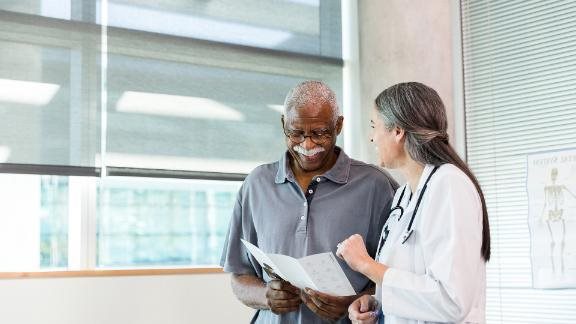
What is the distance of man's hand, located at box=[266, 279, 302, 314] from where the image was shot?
6.77 feet

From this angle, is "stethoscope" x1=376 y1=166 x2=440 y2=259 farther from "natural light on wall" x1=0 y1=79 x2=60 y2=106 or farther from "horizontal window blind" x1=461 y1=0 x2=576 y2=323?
"natural light on wall" x1=0 y1=79 x2=60 y2=106

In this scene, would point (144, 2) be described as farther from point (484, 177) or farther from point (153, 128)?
point (484, 177)

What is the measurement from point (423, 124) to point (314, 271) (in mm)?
465

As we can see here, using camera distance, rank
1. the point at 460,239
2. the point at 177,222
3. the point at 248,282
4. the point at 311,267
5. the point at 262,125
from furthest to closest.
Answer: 1. the point at 262,125
2. the point at 177,222
3. the point at 248,282
4. the point at 311,267
5. the point at 460,239

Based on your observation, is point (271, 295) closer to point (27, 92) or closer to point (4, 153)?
point (4, 153)

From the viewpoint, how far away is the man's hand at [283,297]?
206 cm

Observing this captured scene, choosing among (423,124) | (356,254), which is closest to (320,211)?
(356,254)

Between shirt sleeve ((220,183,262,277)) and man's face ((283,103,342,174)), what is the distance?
261 millimetres

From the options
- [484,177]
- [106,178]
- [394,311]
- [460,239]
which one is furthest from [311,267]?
[484,177]

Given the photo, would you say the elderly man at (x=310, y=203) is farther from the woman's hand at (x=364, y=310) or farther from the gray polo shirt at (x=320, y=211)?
the woman's hand at (x=364, y=310)

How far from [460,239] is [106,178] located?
7.23 feet

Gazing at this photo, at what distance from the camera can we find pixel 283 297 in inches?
81.1

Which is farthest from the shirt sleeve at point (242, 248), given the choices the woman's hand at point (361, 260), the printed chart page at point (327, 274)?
the woman's hand at point (361, 260)

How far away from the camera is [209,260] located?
Result: 376 cm
